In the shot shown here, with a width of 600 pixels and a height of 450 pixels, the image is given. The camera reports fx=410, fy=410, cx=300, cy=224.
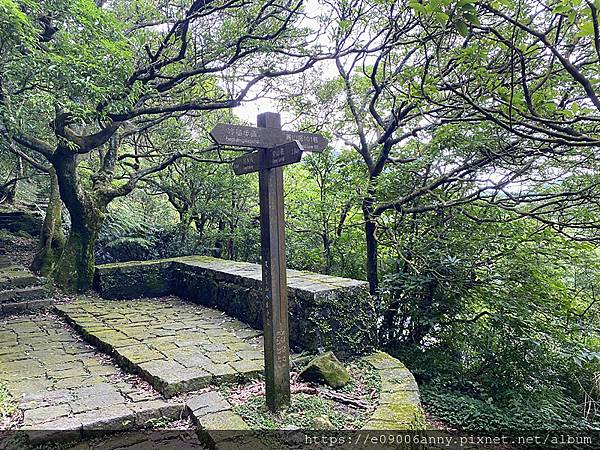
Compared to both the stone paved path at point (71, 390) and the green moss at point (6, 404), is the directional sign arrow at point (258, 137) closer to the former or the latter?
the stone paved path at point (71, 390)

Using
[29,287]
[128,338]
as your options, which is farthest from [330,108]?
[29,287]

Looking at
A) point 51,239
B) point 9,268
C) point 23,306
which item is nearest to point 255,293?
point 23,306

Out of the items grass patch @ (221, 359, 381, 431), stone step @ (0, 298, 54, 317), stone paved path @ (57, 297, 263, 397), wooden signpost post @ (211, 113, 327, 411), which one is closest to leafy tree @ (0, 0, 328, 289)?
stone step @ (0, 298, 54, 317)

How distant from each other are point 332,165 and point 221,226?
3.13m

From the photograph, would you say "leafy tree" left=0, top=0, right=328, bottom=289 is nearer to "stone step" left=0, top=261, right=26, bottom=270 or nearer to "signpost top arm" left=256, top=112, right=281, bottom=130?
"stone step" left=0, top=261, right=26, bottom=270

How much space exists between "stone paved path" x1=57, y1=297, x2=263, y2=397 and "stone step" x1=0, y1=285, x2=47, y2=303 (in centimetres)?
56

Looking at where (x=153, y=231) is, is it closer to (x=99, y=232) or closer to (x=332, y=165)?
(x=99, y=232)

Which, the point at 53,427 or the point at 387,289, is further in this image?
the point at 387,289

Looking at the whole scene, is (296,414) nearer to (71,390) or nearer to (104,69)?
Result: (71,390)

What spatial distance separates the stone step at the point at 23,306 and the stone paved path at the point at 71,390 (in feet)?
4.20

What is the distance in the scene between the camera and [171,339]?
4.24 m

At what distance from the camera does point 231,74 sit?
673cm

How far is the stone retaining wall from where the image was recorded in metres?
3.71

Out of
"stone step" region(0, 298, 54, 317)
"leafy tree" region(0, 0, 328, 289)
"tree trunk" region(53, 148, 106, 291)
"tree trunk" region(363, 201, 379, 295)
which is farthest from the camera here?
"tree trunk" region(53, 148, 106, 291)
